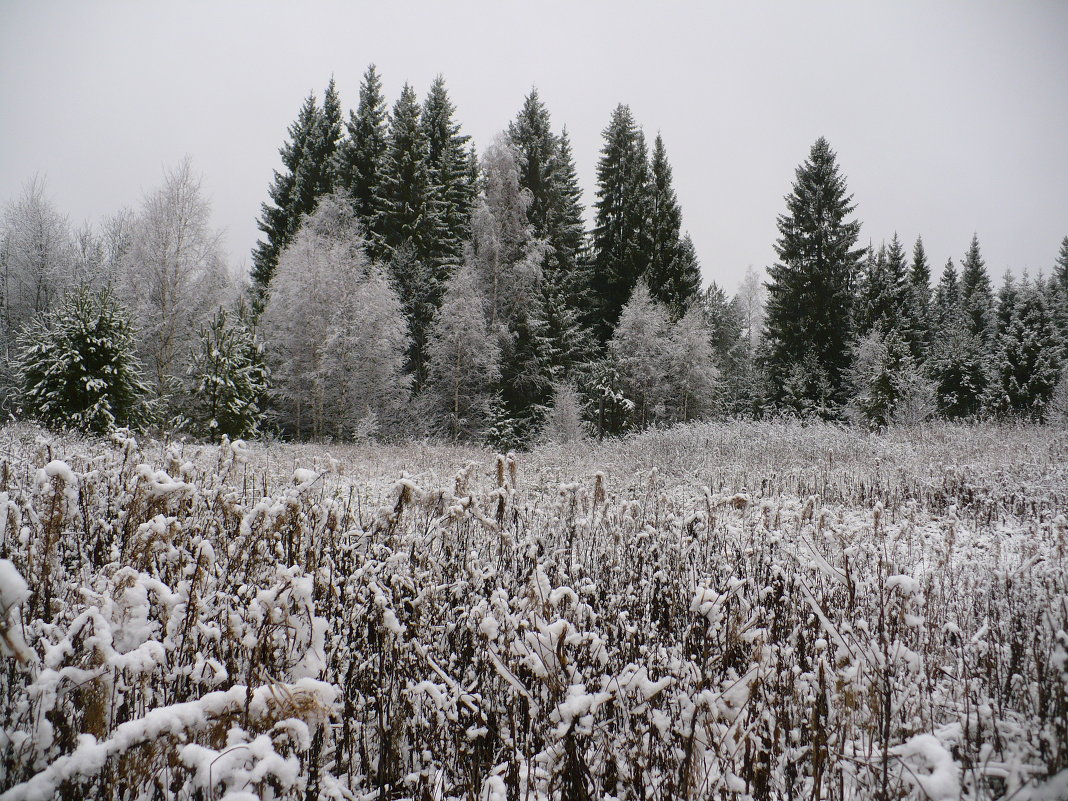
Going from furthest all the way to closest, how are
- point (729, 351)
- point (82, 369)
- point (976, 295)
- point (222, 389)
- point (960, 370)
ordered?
point (729, 351)
point (976, 295)
point (960, 370)
point (222, 389)
point (82, 369)

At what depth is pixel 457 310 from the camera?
19516 mm

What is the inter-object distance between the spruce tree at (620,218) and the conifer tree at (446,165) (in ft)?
25.7

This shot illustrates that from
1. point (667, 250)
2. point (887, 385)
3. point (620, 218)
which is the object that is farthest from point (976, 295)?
point (620, 218)

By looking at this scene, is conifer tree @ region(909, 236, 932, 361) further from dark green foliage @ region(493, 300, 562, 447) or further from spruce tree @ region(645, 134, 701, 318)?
dark green foliage @ region(493, 300, 562, 447)

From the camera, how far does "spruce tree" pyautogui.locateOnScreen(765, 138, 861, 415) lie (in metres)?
26.8

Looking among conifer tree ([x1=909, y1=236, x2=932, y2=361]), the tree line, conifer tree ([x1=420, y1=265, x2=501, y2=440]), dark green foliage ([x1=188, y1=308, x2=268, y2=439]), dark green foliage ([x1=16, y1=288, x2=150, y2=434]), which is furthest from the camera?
conifer tree ([x1=909, y1=236, x2=932, y2=361])

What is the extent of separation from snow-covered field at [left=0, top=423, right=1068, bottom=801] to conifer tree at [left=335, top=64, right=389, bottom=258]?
Answer: 80.2 feet

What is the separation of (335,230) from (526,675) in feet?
75.5

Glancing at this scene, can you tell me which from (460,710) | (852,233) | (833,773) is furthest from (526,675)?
(852,233)

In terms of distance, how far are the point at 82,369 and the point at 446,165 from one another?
1935 centimetres

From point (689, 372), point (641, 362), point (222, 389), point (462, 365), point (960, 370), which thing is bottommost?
point (222, 389)

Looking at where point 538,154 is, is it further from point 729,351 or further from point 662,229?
point 729,351

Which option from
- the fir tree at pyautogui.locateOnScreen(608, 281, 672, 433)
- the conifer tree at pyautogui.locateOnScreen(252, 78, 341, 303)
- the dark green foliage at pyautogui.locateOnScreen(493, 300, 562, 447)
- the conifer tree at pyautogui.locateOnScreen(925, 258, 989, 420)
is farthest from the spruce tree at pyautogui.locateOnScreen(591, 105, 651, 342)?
the conifer tree at pyautogui.locateOnScreen(925, 258, 989, 420)

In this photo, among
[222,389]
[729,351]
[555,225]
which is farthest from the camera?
[729,351]
